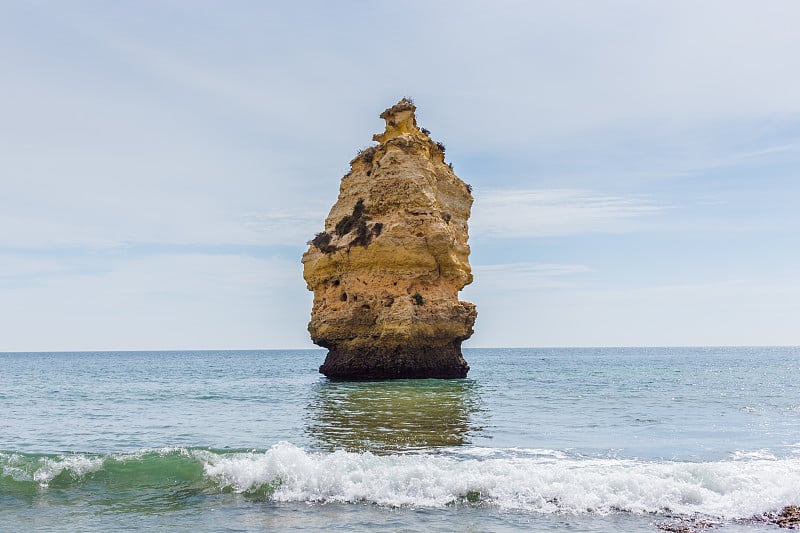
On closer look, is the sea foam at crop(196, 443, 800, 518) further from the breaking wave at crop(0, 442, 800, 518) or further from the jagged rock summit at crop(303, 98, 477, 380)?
the jagged rock summit at crop(303, 98, 477, 380)

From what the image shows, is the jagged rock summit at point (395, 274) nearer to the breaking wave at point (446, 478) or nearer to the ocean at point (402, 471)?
the ocean at point (402, 471)

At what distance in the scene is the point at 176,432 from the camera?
52.2ft

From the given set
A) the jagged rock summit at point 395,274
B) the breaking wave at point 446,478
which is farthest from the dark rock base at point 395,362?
the breaking wave at point 446,478

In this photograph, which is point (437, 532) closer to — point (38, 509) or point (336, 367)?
point (38, 509)

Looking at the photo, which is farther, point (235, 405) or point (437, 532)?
point (235, 405)

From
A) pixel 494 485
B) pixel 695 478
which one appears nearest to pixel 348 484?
pixel 494 485

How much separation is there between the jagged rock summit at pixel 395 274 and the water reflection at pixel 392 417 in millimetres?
3309

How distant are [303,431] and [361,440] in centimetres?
220

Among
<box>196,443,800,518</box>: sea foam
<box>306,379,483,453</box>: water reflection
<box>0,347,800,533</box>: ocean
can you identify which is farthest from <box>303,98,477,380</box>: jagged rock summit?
<box>196,443,800,518</box>: sea foam

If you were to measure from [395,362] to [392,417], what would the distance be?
41.9 feet

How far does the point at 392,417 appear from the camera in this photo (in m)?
17.4

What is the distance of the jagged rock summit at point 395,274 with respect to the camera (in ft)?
99.0

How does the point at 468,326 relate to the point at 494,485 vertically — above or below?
above

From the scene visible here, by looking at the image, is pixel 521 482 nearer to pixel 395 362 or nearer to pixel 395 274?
pixel 395 362
